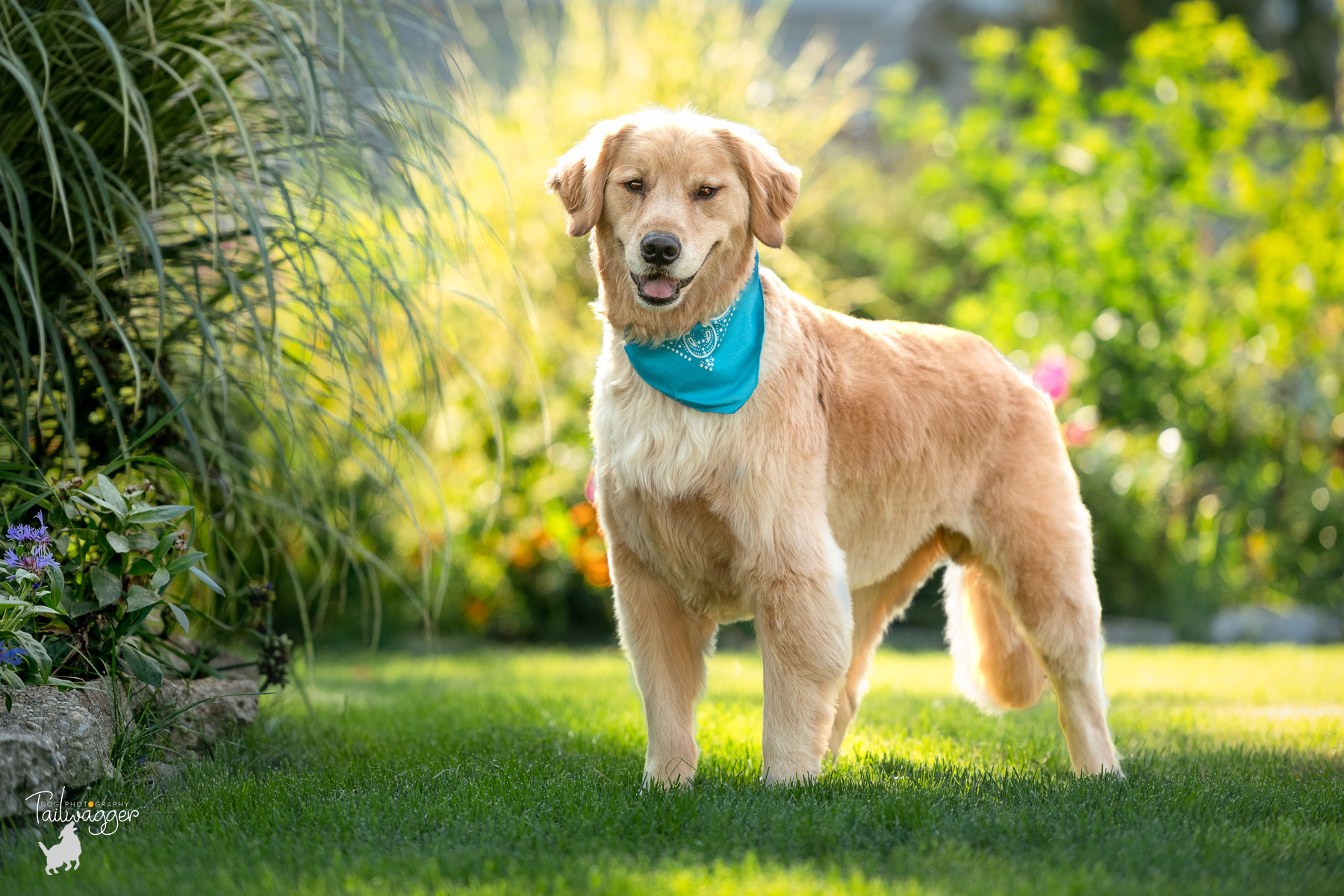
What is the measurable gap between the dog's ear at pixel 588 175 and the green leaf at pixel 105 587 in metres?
1.45

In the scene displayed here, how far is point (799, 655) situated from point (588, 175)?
4.51 feet

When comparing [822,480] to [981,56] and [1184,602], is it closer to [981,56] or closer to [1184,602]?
[1184,602]

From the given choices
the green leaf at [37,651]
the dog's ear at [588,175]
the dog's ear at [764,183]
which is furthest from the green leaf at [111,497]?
the dog's ear at [764,183]

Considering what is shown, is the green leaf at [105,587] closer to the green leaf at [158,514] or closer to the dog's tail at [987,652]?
the green leaf at [158,514]

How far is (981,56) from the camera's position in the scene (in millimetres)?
10516

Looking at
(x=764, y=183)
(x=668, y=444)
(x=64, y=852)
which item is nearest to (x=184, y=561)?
(x=64, y=852)

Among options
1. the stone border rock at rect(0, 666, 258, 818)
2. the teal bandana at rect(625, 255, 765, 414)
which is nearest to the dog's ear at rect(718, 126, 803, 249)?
the teal bandana at rect(625, 255, 765, 414)

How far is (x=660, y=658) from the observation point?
3197 millimetres

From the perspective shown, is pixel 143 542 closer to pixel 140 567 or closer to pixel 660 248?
pixel 140 567

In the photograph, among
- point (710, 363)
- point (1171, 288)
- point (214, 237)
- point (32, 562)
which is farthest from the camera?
point (1171, 288)

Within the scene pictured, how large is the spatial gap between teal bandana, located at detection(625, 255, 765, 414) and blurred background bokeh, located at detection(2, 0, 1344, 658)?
2.63 m

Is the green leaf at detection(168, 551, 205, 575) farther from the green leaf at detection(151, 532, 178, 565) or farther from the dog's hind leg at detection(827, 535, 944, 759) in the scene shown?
the dog's hind leg at detection(827, 535, 944, 759)

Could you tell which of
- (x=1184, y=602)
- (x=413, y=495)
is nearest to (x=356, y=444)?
(x=413, y=495)

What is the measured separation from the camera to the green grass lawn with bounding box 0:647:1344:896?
229 centimetres
